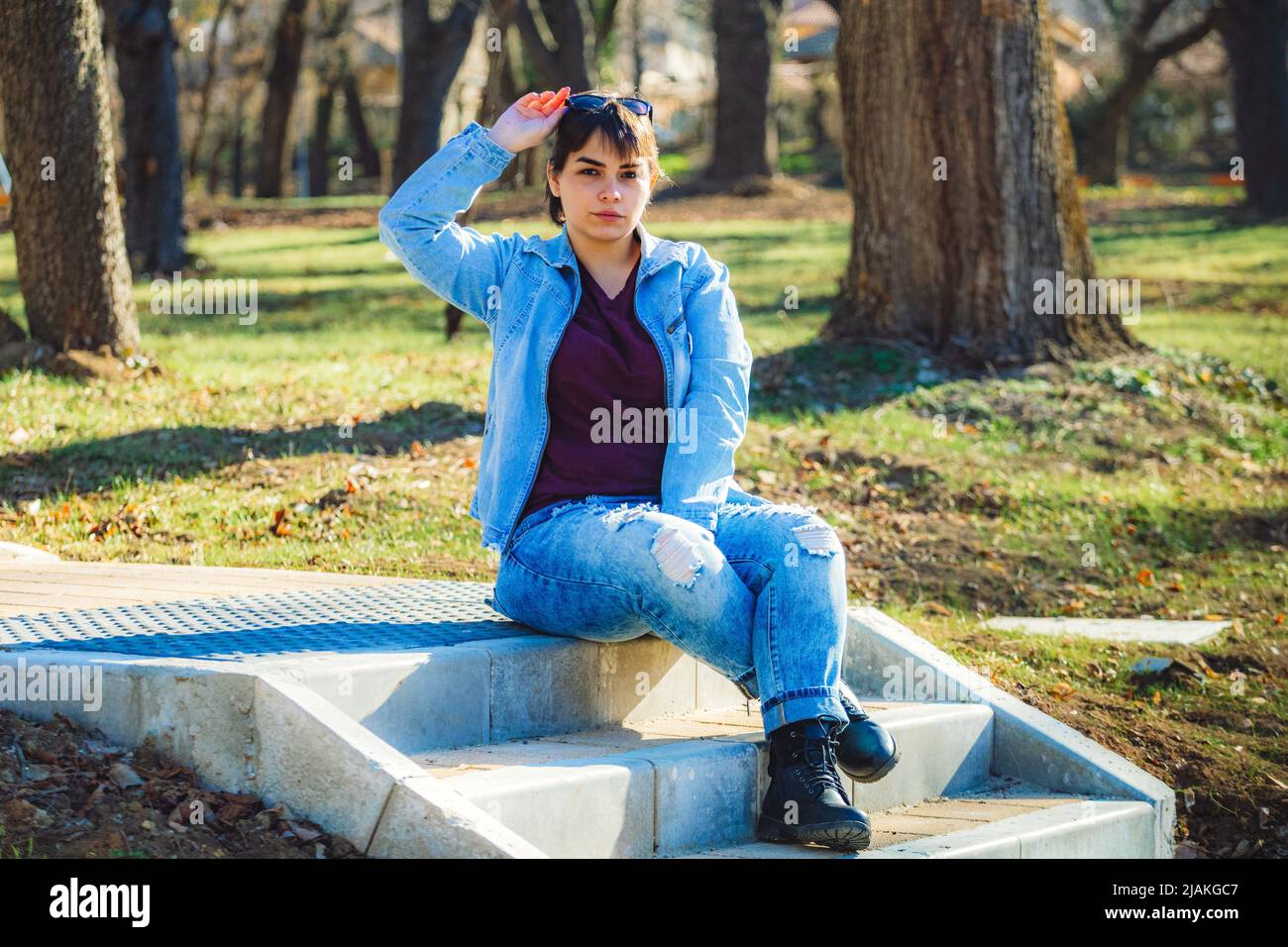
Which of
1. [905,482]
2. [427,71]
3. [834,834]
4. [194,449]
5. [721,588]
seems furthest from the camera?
[427,71]

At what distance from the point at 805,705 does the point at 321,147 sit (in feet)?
100

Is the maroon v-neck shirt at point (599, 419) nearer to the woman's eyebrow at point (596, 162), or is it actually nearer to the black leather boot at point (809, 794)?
the woman's eyebrow at point (596, 162)

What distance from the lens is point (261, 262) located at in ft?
53.7

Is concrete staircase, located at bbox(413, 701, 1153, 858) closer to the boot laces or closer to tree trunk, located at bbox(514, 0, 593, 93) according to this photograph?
the boot laces

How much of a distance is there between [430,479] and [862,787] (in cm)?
378

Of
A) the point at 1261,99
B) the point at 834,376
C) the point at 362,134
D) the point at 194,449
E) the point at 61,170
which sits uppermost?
the point at 362,134

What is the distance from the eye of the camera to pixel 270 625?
4449 millimetres

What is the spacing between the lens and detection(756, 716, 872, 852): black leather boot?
3.74m

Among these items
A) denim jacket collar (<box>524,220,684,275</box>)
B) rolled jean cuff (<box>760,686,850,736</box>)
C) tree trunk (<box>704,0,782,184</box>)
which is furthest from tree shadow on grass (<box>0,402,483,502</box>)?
tree trunk (<box>704,0,782,184</box>)

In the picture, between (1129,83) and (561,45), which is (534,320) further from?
(1129,83)

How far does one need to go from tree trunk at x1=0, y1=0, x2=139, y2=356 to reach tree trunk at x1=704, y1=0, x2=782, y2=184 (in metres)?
14.9

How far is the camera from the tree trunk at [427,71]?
13898 mm

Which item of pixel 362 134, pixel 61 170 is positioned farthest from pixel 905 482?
pixel 362 134
